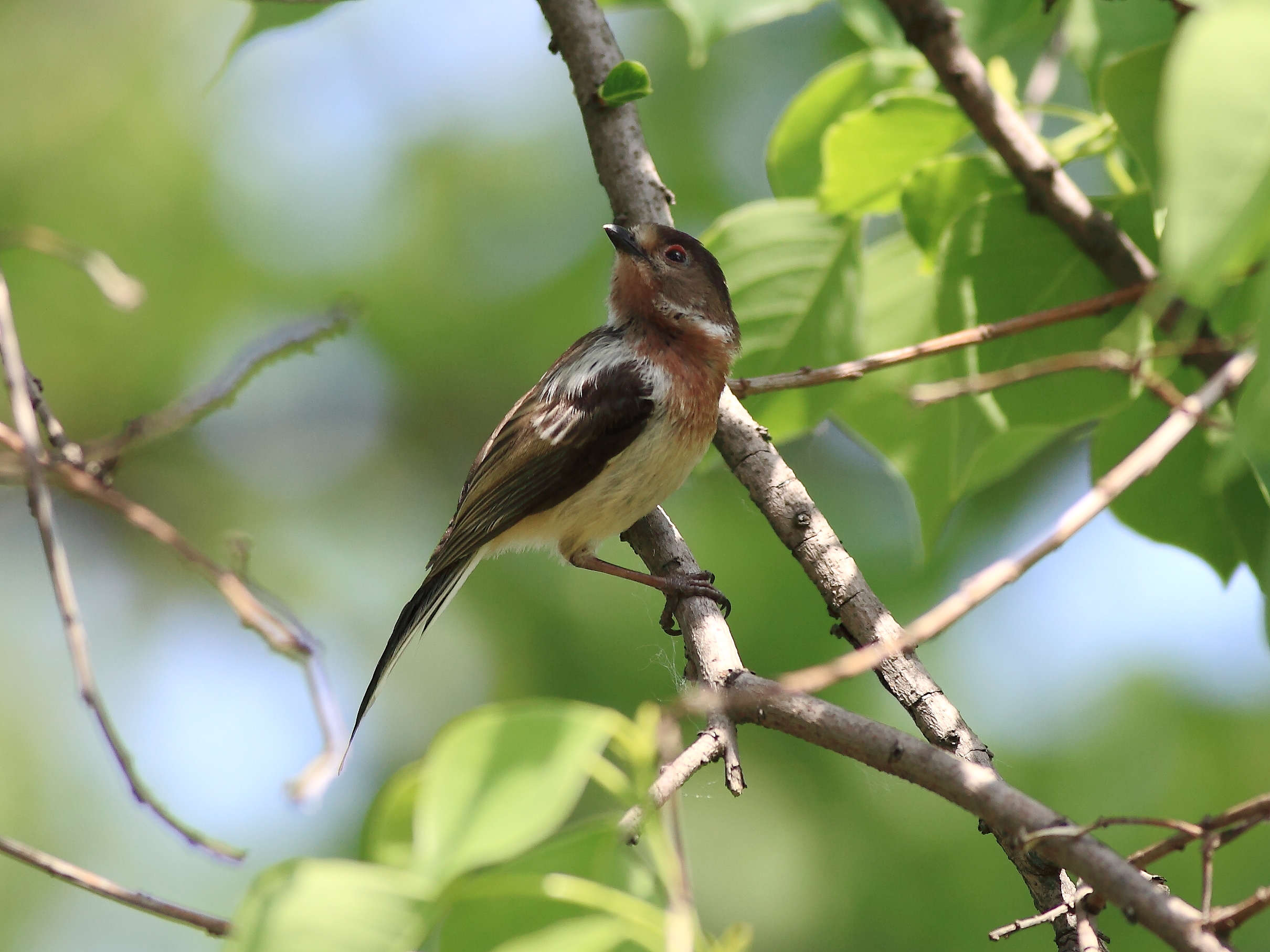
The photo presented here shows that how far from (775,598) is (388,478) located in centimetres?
260

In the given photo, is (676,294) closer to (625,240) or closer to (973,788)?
(625,240)

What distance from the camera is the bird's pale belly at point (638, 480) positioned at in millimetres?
3549

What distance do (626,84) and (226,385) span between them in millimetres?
1309

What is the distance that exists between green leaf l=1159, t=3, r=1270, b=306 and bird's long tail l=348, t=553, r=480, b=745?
2.99m

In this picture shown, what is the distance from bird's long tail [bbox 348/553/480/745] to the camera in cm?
358

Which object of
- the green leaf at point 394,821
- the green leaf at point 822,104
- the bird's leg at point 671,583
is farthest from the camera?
the bird's leg at point 671,583

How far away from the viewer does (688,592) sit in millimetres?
2928

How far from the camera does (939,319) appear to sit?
9.40 feet

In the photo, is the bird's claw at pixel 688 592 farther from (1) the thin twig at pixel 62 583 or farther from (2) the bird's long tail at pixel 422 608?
(1) the thin twig at pixel 62 583

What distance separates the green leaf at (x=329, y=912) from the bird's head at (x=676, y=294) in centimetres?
297

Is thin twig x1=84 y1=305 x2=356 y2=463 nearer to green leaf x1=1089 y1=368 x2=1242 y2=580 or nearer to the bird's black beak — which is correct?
the bird's black beak

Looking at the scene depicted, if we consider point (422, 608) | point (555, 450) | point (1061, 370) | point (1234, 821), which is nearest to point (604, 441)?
point (555, 450)

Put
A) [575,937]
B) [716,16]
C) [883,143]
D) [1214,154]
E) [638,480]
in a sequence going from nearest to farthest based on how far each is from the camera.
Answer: [1214,154] → [575,937] → [716,16] → [883,143] → [638,480]

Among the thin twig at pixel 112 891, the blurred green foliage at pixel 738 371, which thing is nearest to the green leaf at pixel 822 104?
the blurred green foliage at pixel 738 371
